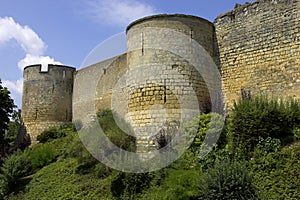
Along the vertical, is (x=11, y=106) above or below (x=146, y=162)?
above

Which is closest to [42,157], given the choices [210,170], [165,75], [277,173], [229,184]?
[165,75]

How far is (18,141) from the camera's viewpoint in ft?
78.1

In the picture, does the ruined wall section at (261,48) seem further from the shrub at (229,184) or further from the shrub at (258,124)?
the shrub at (229,184)

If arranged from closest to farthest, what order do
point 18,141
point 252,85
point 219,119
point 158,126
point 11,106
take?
point 219,119 → point 158,126 → point 252,85 → point 11,106 → point 18,141

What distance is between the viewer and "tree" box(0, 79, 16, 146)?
767 inches

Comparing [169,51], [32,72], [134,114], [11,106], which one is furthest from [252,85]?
[32,72]

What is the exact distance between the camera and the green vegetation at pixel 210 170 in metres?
7.75

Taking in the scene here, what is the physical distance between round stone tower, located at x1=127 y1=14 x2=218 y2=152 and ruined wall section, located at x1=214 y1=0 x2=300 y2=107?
3.00ft

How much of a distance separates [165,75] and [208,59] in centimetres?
217

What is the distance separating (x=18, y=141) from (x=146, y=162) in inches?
637

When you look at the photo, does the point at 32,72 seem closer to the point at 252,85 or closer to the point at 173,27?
the point at 173,27

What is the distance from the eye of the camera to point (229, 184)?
7531 millimetres

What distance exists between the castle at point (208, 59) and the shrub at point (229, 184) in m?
4.42

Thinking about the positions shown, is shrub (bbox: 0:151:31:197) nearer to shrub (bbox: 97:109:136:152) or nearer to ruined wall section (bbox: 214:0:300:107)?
shrub (bbox: 97:109:136:152)
